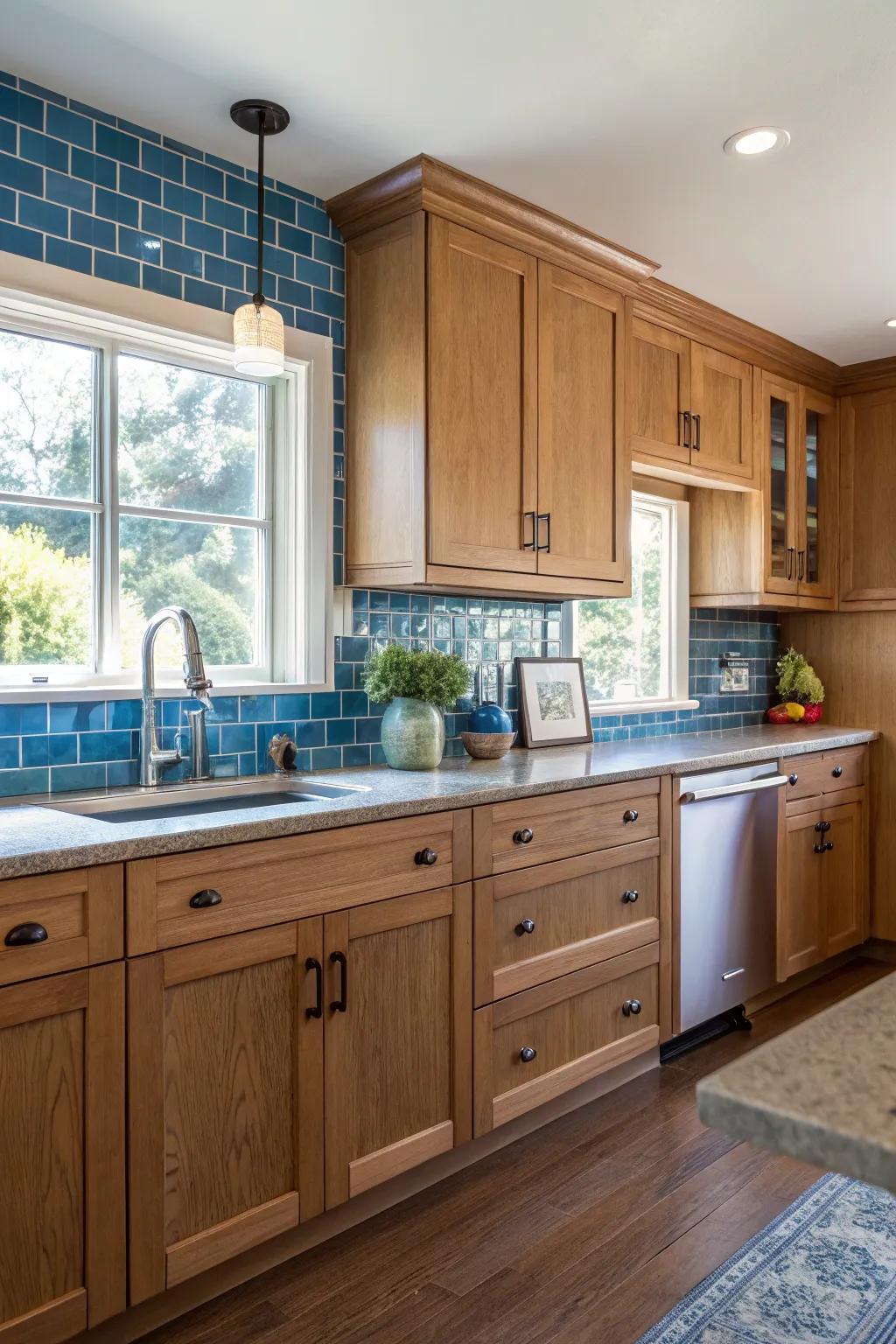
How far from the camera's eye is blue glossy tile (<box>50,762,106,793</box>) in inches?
86.4

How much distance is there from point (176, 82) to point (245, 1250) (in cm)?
243

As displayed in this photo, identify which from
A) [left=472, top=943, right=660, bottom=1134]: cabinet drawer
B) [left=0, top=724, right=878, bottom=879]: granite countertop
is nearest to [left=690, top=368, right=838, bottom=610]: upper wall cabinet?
[left=0, top=724, right=878, bottom=879]: granite countertop

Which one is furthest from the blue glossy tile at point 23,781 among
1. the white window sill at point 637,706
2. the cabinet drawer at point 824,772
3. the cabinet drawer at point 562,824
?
the cabinet drawer at point 824,772

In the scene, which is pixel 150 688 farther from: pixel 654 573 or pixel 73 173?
pixel 654 573

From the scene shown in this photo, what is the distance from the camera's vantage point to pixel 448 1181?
2350 mm

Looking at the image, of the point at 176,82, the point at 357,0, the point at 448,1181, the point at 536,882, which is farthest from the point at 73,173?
the point at 448,1181

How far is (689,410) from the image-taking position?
3.61 meters

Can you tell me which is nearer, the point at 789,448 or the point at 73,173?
the point at 73,173

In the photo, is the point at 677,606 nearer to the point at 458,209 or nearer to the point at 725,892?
the point at 725,892

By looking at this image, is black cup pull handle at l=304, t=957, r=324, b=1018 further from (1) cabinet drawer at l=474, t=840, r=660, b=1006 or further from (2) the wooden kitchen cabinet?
(2) the wooden kitchen cabinet

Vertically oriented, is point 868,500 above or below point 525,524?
above

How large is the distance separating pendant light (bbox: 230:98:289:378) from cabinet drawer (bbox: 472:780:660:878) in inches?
44.3

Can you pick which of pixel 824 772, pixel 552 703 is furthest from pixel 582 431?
pixel 824 772

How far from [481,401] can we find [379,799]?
1200 millimetres
